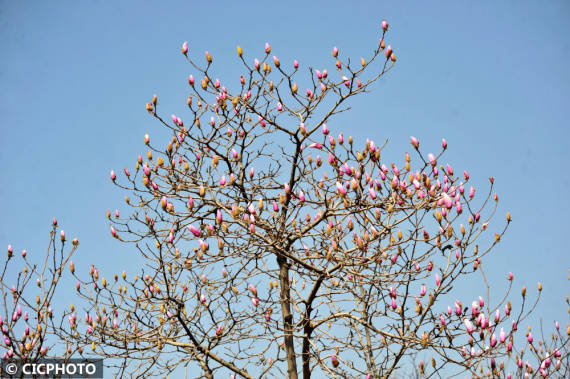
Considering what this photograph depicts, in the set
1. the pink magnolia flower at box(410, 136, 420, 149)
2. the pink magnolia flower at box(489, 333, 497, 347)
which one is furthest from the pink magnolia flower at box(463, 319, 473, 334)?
the pink magnolia flower at box(410, 136, 420, 149)

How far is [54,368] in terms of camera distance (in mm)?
5754

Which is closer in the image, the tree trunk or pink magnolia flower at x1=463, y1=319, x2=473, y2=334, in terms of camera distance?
pink magnolia flower at x1=463, y1=319, x2=473, y2=334

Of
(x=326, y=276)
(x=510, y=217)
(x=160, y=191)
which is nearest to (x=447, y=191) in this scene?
(x=510, y=217)

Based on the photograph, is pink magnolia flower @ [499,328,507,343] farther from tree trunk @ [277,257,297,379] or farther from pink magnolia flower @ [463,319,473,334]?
tree trunk @ [277,257,297,379]

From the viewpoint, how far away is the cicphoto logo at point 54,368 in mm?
4906

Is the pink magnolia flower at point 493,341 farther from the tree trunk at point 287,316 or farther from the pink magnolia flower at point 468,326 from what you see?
the tree trunk at point 287,316

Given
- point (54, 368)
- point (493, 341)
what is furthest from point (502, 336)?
point (54, 368)

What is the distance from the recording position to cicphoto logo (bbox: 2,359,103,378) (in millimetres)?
4906

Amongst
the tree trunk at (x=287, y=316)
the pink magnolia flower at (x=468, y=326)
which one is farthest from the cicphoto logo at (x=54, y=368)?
the pink magnolia flower at (x=468, y=326)

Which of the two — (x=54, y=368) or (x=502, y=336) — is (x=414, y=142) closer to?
(x=502, y=336)

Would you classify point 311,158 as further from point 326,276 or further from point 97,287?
point 97,287

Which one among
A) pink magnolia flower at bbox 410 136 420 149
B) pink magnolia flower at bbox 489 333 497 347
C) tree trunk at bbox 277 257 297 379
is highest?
pink magnolia flower at bbox 410 136 420 149

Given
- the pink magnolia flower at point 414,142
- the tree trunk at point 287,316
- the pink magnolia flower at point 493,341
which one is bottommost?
the pink magnolia flower at point 493,341

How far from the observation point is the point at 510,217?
5785 millimetres
